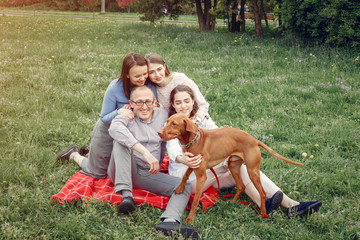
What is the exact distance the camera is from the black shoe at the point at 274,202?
137 inches

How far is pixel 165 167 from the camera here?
4535 mm

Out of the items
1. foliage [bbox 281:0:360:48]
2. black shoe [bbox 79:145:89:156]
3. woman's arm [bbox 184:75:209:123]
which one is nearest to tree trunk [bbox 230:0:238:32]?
foliage [bbox 281:0:360:48]

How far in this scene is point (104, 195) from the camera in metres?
3.78

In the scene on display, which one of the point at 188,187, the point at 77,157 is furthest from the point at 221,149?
the point at 77,157

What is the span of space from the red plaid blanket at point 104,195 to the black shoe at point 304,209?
33.7 inches

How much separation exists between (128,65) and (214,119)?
2.74m

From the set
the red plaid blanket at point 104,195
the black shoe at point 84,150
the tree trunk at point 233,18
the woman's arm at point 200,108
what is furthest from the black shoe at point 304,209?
the tree trunk at point 233,18

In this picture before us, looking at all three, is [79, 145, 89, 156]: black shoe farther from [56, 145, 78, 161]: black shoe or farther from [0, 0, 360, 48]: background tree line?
[0, 0, 360, 48]: background tree line

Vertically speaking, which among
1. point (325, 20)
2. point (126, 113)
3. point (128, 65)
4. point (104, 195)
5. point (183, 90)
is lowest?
point (104, 195)

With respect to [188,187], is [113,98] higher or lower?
higher

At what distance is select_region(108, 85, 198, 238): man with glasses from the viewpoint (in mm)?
3424

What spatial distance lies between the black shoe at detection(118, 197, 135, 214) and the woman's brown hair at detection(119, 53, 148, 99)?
1321 mm

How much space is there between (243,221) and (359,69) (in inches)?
273

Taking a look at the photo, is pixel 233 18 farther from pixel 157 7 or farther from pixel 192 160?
pixel 192 160
